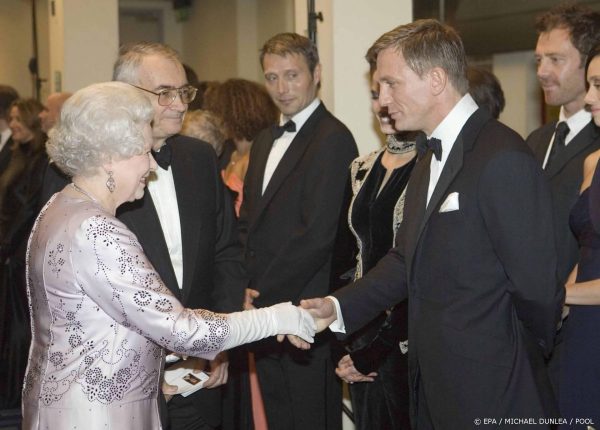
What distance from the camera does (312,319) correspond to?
2760mm

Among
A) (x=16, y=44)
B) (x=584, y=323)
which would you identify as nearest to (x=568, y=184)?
(x=584, y=323)

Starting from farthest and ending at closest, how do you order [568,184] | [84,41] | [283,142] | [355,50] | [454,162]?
1. [84,41]
2. [355,50]
3. [283,142]
4. [568,184]
5. [454,162]

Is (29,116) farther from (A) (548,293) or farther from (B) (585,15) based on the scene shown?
(A) (548,293)

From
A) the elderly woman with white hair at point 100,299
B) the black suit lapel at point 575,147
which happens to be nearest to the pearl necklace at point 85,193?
the elderly woman with white hair at point 100,299

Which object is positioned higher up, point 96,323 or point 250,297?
point 96,323

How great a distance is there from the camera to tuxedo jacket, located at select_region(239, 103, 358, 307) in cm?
364

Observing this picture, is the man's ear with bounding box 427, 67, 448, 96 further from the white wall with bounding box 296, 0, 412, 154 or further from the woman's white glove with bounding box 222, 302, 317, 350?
the white wall with bounding box 296, 0, 412, 154

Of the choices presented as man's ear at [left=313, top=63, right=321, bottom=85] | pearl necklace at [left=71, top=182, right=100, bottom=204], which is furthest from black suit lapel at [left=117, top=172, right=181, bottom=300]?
man's ear at [left=313, top=63, right=321, bottom=85]

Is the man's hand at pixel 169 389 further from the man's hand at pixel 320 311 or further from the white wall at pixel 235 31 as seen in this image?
the white wall at pixel 235 31

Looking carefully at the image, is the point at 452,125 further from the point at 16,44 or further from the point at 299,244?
the point at 16,44

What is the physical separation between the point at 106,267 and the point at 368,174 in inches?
55.2

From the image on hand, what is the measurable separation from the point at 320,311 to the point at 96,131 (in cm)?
98

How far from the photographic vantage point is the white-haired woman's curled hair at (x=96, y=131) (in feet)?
7.63

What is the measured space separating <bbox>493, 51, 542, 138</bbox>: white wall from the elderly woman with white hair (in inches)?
152
